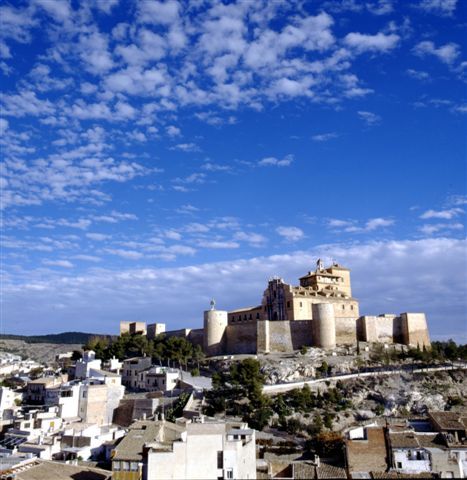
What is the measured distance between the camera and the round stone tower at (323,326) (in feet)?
172

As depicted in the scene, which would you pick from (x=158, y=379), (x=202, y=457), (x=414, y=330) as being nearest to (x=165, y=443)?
(x=202, y=457)

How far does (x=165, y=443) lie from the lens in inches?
1019

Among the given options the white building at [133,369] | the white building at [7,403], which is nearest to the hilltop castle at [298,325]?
the white building at [133,369]

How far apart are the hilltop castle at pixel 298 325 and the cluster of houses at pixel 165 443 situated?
11.6 m

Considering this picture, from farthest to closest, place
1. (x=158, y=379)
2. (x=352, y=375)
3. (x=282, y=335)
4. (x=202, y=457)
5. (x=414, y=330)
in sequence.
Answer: (x=414, y=330) → (x=282, y=335) → (x=352, y=375) → (x=158, y=379) → (x=202, y=457)

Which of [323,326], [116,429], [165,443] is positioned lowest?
[116,429]

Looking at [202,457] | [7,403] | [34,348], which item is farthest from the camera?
[34,348]

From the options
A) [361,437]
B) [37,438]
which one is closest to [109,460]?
[37,438]

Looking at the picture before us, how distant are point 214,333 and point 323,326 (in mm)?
10677

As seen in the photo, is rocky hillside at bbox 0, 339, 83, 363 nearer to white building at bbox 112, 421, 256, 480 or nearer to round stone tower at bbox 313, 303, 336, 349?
round stone tower at bbox 313, 303, 336, 349

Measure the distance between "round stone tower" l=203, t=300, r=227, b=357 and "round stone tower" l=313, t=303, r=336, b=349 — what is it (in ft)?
30.2

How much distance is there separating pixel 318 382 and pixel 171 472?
25.4m

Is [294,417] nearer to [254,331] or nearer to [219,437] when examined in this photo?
[254,331]

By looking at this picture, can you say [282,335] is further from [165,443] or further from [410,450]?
[165,443]
